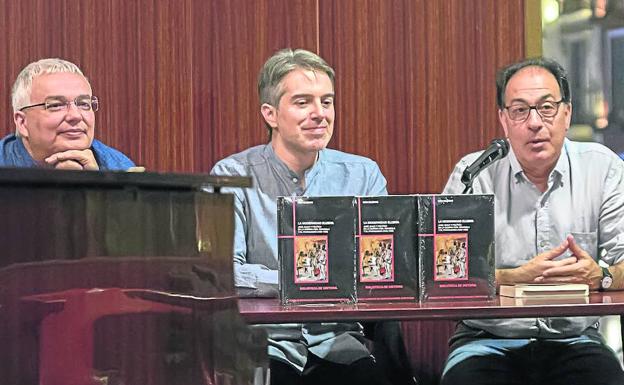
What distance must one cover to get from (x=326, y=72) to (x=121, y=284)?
2.12 m

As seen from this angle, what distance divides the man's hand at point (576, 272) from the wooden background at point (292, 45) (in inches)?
49.1

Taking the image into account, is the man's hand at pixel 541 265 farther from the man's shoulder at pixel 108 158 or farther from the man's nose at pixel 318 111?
A: the man's shoulder at pixel 108 158

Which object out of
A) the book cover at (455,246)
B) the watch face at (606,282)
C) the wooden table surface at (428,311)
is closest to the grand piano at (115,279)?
the wooden table surface at (428,311)

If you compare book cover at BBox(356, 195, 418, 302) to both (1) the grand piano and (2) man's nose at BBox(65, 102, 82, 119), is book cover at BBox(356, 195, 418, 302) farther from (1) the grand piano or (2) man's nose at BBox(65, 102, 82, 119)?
(2) man's nose at BBox(65, 102, 82, 119)

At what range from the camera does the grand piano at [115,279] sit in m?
1.41

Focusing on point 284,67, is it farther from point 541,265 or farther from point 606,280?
point 606,280

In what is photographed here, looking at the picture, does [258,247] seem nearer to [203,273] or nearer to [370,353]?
[370,353]

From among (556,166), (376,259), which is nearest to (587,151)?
(556,166)

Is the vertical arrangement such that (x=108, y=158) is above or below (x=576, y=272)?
above

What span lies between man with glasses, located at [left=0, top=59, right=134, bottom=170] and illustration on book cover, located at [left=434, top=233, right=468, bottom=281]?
1.30m

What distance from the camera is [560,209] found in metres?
3.42

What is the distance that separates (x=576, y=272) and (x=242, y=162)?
4.15 ft

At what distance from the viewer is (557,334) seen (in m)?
3.28

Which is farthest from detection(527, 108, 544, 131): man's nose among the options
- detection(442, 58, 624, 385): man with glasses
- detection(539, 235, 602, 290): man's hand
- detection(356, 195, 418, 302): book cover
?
detection(356, 195, 418, 302): book cover
